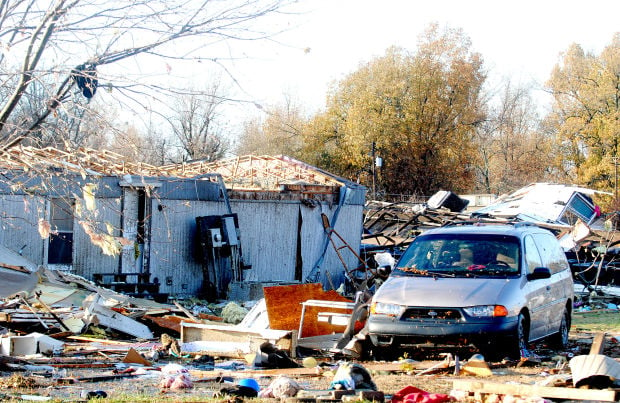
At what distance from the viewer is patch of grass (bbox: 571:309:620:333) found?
15244mm

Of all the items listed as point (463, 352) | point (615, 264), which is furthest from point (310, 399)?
point (615, 264)

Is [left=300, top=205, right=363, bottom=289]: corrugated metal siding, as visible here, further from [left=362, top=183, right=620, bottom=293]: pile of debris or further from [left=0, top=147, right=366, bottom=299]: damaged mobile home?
[left=362, top=183, right=620, bottom=293]: pile of debris

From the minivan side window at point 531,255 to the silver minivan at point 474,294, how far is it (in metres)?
0.01

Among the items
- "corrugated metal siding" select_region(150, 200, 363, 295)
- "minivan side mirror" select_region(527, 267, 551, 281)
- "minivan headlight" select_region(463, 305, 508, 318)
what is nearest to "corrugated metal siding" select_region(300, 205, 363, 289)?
"corrugated metal siding" select_region(150, 200, 363, 295)

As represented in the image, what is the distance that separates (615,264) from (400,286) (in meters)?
16.6

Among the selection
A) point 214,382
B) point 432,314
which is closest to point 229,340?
point 214,382

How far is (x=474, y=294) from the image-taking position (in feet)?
32.7

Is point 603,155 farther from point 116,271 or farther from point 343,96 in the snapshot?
point 116,271

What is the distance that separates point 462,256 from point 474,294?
1.40 meters

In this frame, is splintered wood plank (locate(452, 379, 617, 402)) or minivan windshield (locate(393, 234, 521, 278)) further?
minivan windshield (locate(393, 234, 521, 278))

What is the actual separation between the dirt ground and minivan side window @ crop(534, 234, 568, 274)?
6.13 feet

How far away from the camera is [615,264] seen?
81.4 ft

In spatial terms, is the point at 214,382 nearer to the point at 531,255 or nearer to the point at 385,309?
the point at 385,309

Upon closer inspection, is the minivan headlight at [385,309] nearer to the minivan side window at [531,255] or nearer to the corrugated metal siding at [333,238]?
the minivan side window at [531,255]
